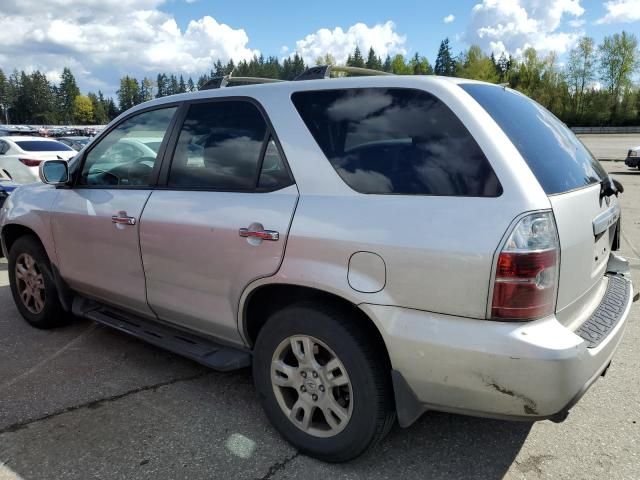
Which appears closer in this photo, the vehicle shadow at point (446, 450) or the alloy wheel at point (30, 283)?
the vehicle shadow at point (446, 450)

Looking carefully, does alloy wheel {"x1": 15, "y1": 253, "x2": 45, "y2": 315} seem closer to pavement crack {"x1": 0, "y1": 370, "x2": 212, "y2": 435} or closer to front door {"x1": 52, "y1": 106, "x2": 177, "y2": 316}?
front door {"x1": 52, "y1": 106, "x2": 177, "y2": 316}

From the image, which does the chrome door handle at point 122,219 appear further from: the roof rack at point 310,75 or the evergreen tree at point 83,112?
the evergreen tree at point 83,112

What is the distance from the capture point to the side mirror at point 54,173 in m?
3.97

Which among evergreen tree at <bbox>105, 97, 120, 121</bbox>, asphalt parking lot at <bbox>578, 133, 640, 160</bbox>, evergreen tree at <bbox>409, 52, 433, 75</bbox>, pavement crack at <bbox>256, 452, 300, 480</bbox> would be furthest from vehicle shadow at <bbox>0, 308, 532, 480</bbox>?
evergreen tree at <bbox>105, 97, 120, 121</bbox>

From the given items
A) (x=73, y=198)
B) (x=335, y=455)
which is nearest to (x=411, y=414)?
(x=335, y=455)

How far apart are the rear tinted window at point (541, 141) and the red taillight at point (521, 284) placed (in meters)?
0.33

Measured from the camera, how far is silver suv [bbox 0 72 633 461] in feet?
6.76

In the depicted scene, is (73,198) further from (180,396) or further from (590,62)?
(590,62)

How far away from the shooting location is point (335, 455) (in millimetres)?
2551

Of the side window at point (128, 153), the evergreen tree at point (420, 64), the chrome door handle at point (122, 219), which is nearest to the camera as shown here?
the chrome door handle at point (122, 219)

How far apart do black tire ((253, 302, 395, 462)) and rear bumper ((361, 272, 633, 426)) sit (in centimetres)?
11

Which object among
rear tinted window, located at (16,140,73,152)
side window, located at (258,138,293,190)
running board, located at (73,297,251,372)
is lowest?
running board, located at (73,297,251,372)

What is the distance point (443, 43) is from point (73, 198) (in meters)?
123

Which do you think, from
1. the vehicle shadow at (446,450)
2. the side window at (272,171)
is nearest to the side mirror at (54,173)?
the side window at (272,171)
